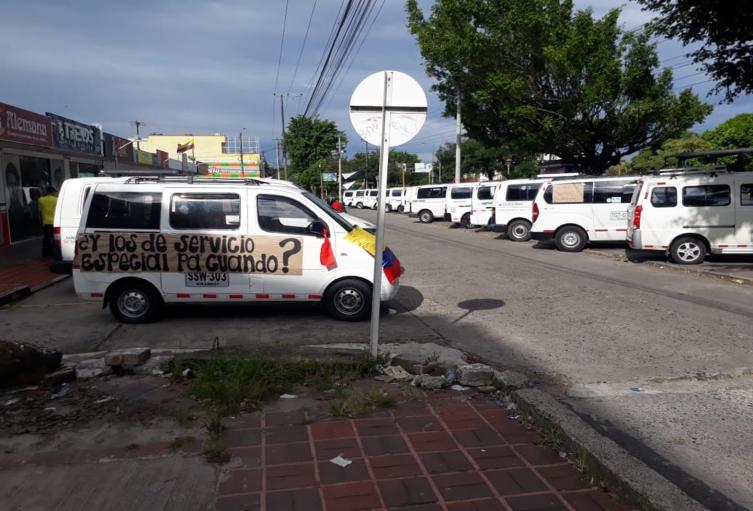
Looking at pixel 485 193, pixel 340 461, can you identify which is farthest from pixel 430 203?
pixel 340 461

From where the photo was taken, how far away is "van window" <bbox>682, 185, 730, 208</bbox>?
12.4 m

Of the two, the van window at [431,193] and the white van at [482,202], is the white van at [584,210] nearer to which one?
the white van at [482,202]

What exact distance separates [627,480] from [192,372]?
11.6 ft

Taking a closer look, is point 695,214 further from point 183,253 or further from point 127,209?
point 127,209

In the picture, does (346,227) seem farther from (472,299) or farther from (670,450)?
(670,450)

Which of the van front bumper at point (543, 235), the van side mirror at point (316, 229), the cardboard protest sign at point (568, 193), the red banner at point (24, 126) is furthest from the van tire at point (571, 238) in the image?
the red banner at point (24, 126)

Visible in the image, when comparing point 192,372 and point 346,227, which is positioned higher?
point 346,227

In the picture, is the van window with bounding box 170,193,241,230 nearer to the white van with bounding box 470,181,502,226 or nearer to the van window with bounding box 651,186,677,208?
the van window with bounding box 651,186,677,208

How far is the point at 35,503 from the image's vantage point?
3137 mm

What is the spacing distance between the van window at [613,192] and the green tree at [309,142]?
3461cm

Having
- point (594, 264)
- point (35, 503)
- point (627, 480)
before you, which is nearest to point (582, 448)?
point (627, 480)

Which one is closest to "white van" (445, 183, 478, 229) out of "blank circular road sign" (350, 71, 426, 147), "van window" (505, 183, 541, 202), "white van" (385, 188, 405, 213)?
"van window" (505, 183, 541, 202)

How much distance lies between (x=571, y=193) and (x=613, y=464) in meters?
13.6

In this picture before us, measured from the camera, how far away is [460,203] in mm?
26672
